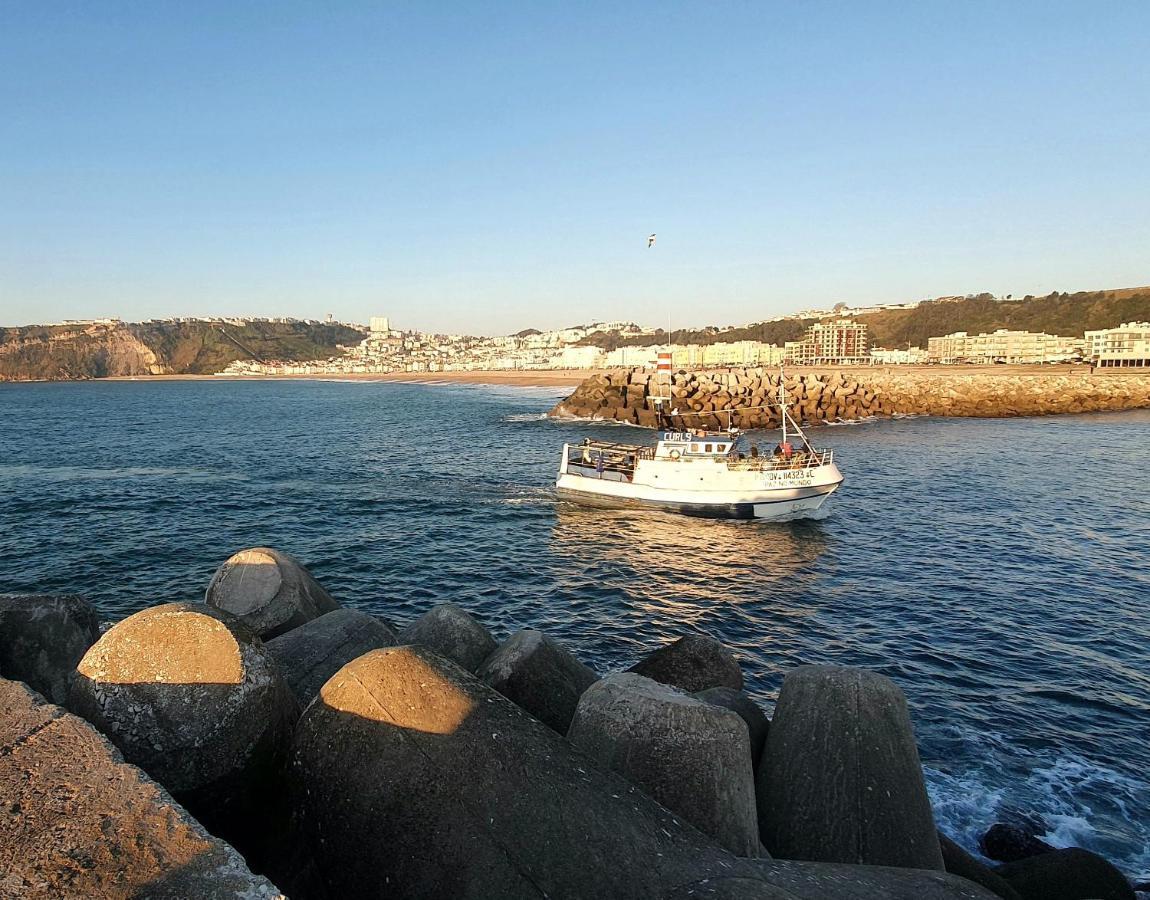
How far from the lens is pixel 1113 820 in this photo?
384 inches

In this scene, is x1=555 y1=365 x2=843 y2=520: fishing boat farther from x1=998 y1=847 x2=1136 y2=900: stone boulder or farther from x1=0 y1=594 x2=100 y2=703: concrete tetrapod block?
x1=0 y1=594 x2=100 y2=703: concrete tetrapod block

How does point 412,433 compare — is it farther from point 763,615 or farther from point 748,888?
point 748,888

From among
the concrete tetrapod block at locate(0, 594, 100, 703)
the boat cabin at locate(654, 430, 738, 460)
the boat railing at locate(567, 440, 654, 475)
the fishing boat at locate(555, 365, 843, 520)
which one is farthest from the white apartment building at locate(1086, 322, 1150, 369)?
the concrete tetrapod block at locate(0, 594, 100, 703)

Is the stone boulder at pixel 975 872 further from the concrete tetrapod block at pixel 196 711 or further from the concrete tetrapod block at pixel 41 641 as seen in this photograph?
the concrete tetrapod block at pixel 41 641

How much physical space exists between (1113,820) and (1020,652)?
5.75m

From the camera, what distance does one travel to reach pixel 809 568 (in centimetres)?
2167

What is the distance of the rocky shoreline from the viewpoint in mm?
3666

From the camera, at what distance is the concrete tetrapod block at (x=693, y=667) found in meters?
9.52

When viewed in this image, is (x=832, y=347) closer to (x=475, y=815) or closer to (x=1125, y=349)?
(x=1125, y=349)

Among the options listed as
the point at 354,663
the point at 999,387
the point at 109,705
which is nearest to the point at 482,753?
the point at 354,663

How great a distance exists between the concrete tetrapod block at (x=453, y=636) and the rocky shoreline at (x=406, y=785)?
3.22 metres

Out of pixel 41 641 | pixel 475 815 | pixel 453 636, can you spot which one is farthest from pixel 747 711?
pixel 41 641

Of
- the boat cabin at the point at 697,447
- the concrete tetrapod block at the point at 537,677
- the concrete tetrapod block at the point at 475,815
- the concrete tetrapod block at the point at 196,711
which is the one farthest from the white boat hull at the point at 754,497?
the concrete tetrapod block at the point at 196,711

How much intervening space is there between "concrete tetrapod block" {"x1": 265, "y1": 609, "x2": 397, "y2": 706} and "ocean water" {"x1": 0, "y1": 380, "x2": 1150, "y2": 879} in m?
7.42
